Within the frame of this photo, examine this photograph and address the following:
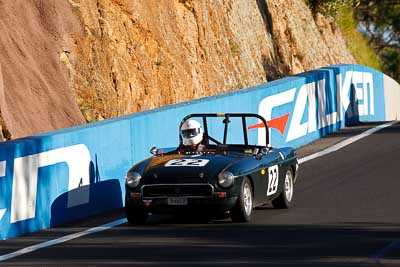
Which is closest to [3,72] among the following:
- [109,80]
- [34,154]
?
[109,80]

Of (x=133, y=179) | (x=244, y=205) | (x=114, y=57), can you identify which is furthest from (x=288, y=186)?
(x=114, y=57)

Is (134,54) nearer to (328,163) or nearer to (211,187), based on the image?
(328,163)

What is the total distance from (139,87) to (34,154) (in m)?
13.1

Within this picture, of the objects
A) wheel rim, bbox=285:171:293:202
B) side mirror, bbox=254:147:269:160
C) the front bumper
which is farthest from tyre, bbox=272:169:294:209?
the front bumper

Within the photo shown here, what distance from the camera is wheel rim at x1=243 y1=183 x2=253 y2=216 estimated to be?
50.6 feet

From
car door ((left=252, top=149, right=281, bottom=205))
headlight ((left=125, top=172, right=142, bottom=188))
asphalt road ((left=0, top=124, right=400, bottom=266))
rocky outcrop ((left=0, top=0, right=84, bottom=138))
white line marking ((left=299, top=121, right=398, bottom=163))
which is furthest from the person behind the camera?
rocky outcrop ((left=0, top=0, right=84, bottom=138))

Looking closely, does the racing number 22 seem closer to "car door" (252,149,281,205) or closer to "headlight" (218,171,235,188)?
"car door" (252,149,281,205)

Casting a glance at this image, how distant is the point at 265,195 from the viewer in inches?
635

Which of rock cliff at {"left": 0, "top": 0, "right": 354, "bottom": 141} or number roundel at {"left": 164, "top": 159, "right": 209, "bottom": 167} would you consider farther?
rock cliff at {"left": 0, "top": 0, "right": 354, "bottom": 141}

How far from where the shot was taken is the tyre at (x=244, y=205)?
1521cm

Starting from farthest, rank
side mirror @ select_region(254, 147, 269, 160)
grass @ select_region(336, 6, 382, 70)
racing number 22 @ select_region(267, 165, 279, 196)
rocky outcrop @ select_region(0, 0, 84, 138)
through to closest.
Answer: grass @ select_region(336, 6, 382, 70) < rocky outcrop @ select_region(0, 0, 84, 138) < racing number 22 @ select_region(267, 165, 279, 196) < side mirror @ select_region(254, 147, 269, 160)

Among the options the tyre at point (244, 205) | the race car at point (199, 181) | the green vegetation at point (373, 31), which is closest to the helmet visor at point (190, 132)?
the race car at point (199, 181)

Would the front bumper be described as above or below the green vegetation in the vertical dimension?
below

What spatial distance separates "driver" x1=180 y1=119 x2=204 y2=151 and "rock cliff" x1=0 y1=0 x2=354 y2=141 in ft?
21.7
